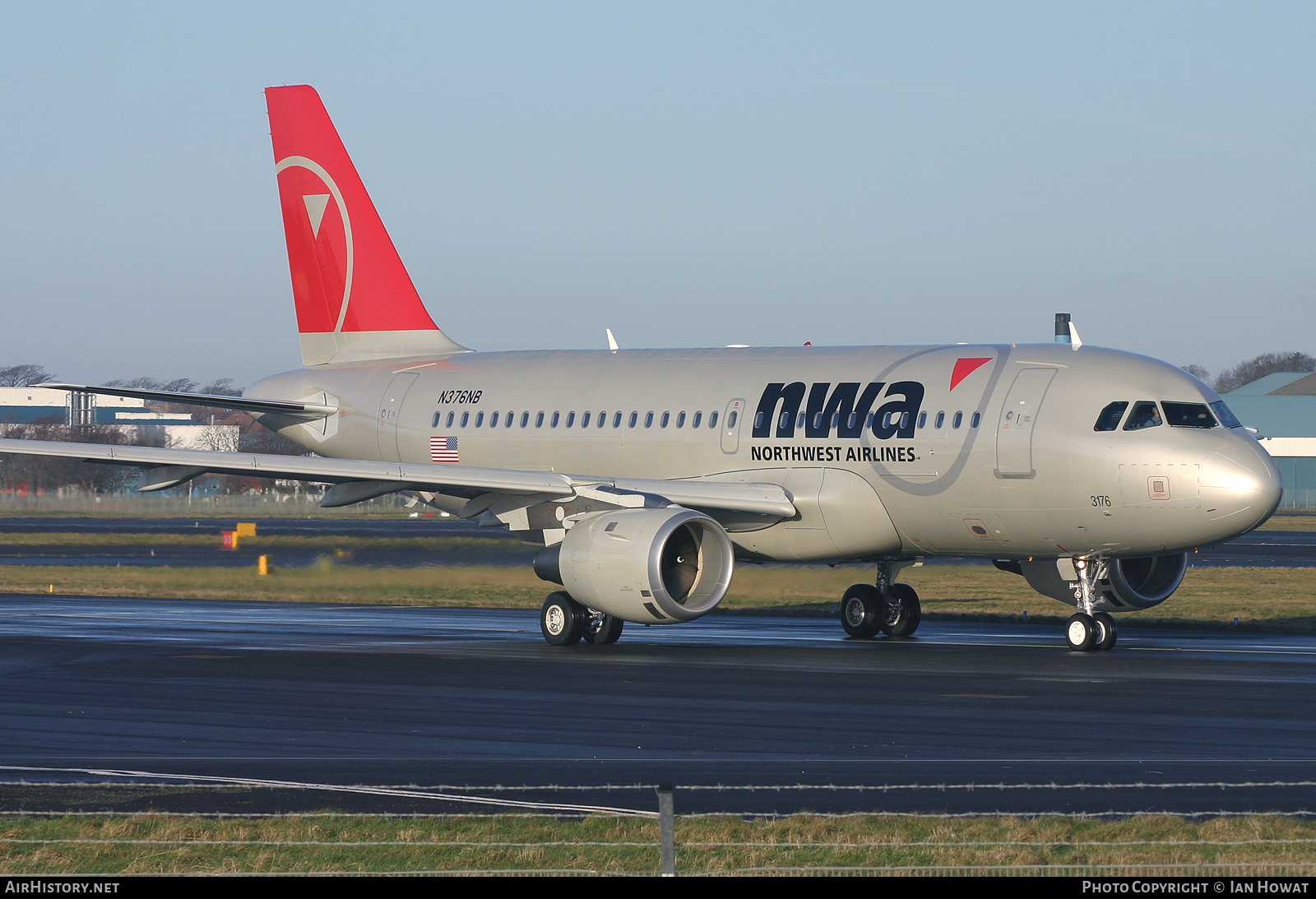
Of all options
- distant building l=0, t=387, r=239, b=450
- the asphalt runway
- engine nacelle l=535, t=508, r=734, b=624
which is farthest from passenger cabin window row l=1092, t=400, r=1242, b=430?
distant building l=0, t=387, r=239, b=450

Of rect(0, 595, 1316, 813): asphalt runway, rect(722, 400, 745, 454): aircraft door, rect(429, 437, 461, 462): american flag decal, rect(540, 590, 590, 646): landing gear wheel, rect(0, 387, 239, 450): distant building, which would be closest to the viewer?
rect(0, 595, 1316, 813): asphalt runway

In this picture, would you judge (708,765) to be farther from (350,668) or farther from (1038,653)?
(1038,653)

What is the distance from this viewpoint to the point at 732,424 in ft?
95.2

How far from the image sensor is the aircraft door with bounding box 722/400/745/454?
28.9 metres

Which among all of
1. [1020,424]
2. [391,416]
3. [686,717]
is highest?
[391,416]

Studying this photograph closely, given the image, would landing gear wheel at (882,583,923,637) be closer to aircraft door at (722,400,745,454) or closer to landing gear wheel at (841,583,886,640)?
landing gear wheel at (841,583,886,640)

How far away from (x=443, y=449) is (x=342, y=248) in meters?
5.29

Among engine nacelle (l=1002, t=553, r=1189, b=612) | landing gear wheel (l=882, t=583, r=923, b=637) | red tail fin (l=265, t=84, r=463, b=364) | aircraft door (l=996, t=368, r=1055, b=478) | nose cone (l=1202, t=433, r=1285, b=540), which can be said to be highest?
red tail fin (l=265, t=84, r=463, b=364)

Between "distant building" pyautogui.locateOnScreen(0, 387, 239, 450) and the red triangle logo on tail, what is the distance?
302 feet

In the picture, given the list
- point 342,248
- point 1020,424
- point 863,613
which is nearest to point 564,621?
point 863,613

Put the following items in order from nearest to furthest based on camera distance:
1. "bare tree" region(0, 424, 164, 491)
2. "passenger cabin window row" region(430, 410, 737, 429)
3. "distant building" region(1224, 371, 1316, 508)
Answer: "passenger cabin window row" region(430, 410, 737, 429) → "bare tree" region(0, 424, 164, 491) → "distant building" region(1224, 371, 1316, 508)

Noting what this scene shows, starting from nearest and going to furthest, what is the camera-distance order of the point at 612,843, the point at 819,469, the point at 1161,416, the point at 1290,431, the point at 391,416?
the point at 612,843, the point at 1161,416, the point at 819,469, the point at 391,416, the point at 1290,431

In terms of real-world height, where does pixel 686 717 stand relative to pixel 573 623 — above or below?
below

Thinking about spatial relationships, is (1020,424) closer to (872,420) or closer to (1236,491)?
(872,420)
